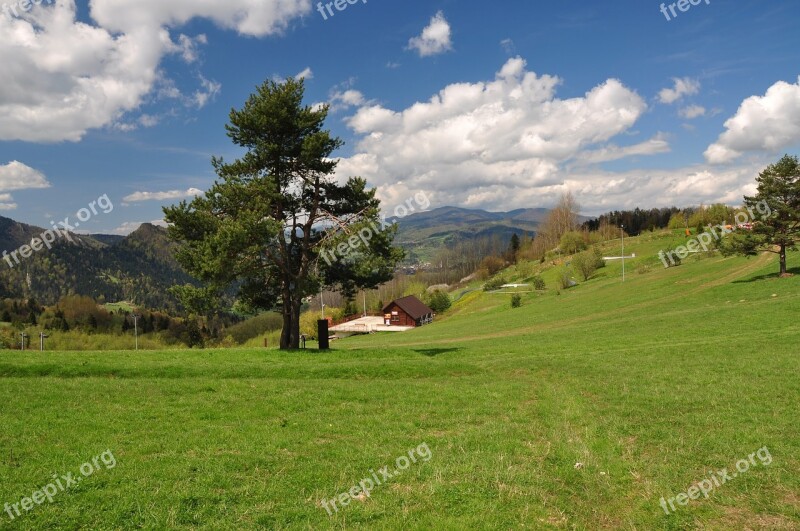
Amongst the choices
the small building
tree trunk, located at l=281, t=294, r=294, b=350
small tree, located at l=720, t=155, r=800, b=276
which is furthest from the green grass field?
the small building

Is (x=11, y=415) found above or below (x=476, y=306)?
above

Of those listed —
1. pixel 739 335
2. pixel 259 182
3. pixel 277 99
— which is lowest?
pixel 739 335

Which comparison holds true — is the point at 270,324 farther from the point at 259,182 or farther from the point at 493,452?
the point at 493,452

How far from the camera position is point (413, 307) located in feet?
296

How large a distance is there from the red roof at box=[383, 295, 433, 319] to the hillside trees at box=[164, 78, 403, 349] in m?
62.6

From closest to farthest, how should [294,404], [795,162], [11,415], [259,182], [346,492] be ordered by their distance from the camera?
[346,492] < [11,415] < [294,404] < [259,182] < [795,162]

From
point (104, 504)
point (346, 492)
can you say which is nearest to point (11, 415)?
point (104, 504)

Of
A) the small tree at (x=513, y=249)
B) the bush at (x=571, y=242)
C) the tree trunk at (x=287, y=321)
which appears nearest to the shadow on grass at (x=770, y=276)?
the tree trunk at (x=287, y=321)

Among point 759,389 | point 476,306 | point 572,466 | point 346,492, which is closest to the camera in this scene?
point 346,492

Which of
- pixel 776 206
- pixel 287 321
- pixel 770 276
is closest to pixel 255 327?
pixel 287 321

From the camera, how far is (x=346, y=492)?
7293mm

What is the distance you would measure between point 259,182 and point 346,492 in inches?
675

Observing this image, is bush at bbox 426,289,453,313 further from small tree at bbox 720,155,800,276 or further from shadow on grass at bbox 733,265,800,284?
small tree at bbox 720,155,800,276

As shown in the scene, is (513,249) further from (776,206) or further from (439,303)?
(776,206)
